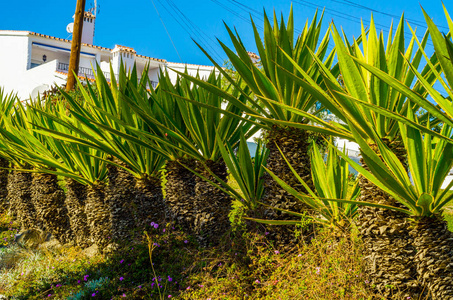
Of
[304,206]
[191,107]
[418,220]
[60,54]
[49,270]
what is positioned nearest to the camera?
[418,220]

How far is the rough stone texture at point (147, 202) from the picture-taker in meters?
4.66

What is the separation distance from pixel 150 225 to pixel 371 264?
109 inches

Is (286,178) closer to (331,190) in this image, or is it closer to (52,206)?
(331,190)

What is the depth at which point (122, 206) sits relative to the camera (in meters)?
4.88

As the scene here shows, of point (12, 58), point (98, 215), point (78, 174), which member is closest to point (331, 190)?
point (98, 215)

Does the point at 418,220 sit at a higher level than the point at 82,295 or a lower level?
higher

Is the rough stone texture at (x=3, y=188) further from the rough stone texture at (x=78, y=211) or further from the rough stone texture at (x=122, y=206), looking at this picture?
the rough stone texture at (x=122, y=206)

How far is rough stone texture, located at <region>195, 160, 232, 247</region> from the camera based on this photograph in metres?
3.96

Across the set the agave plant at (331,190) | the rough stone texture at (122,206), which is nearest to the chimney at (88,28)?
the rough stone texture at (122,206)

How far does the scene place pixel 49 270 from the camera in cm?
505

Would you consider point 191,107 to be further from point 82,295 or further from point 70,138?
point 82,295

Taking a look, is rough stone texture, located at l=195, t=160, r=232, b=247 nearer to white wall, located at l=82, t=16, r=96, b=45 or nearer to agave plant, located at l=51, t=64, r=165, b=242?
agave plant, located at l=51, t=64, r=165, b=242

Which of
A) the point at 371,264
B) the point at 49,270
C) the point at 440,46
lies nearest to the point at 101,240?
the point at 49,270

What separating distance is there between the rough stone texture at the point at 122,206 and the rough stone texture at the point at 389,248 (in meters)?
3.06
